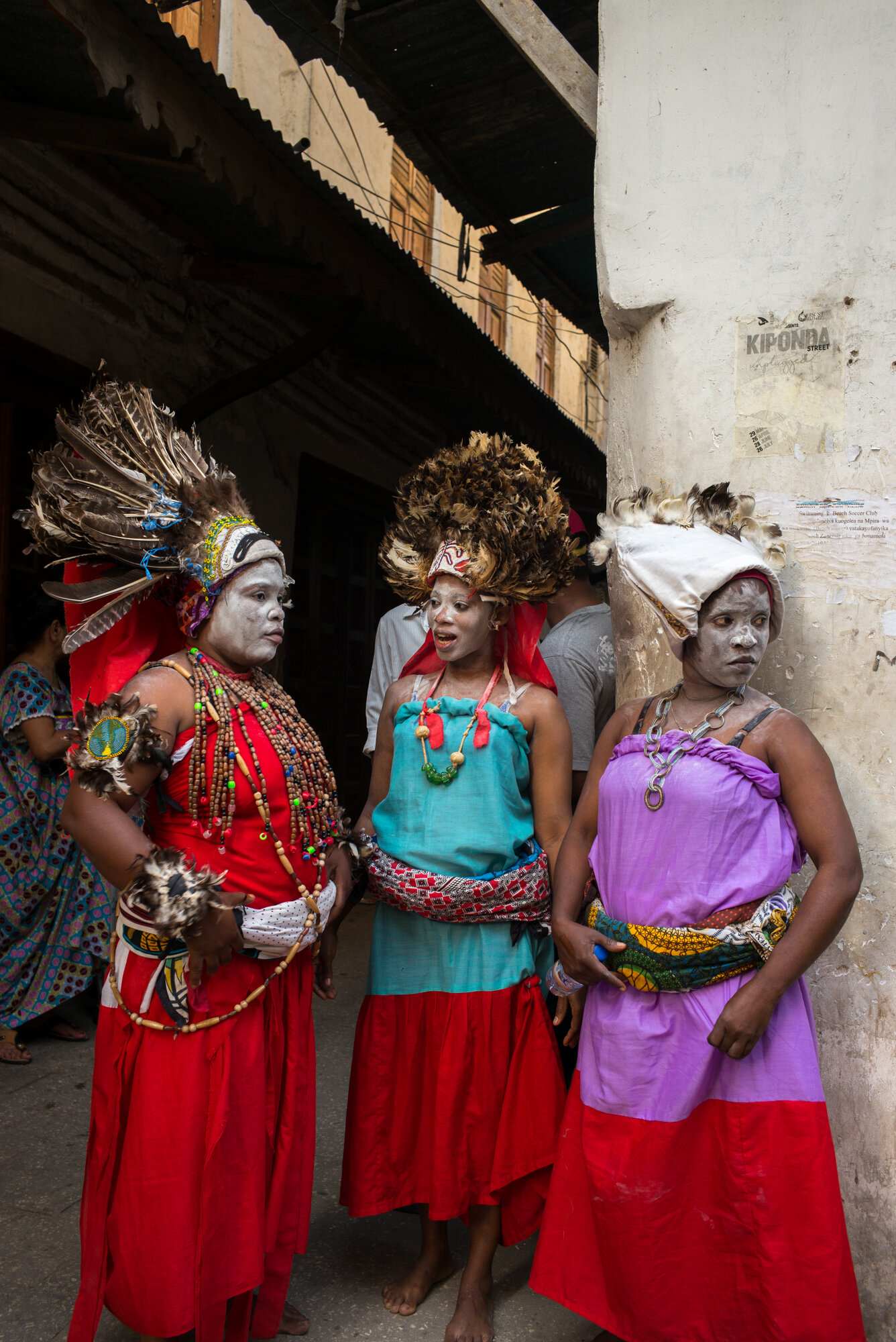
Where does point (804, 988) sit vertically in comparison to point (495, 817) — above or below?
below

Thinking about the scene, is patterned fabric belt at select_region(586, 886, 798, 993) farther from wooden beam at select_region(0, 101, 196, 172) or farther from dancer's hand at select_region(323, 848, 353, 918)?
wooden beam at select_region(0, 101, 196, 172)

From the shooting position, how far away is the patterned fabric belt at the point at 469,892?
8.01 feet

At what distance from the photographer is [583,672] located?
3.20 meters

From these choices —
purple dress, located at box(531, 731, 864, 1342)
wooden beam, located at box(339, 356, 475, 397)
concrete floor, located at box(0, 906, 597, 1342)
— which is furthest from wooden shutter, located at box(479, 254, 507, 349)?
purple dress, located at box(531, 731, 864, 1342)

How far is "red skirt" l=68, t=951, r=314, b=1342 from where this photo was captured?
2.04 metres

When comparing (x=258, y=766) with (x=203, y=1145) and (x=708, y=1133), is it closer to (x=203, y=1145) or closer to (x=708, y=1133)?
(x=203, y=1145)

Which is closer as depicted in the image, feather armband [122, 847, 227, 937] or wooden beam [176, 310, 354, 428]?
feather armband [122, 847, 227, 937]

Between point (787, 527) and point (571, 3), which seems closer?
point (787, 527)

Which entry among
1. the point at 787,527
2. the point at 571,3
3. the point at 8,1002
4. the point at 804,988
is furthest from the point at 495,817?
the point at 571,3

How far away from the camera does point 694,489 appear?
223 centimetres

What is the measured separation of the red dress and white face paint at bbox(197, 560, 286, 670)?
0.47 feet

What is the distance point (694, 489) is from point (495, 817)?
0.93 metres

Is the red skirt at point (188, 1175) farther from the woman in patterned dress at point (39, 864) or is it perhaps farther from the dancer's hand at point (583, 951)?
the woman in patterned dress at point (39, 864)

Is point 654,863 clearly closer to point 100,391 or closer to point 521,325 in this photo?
point 100,391
